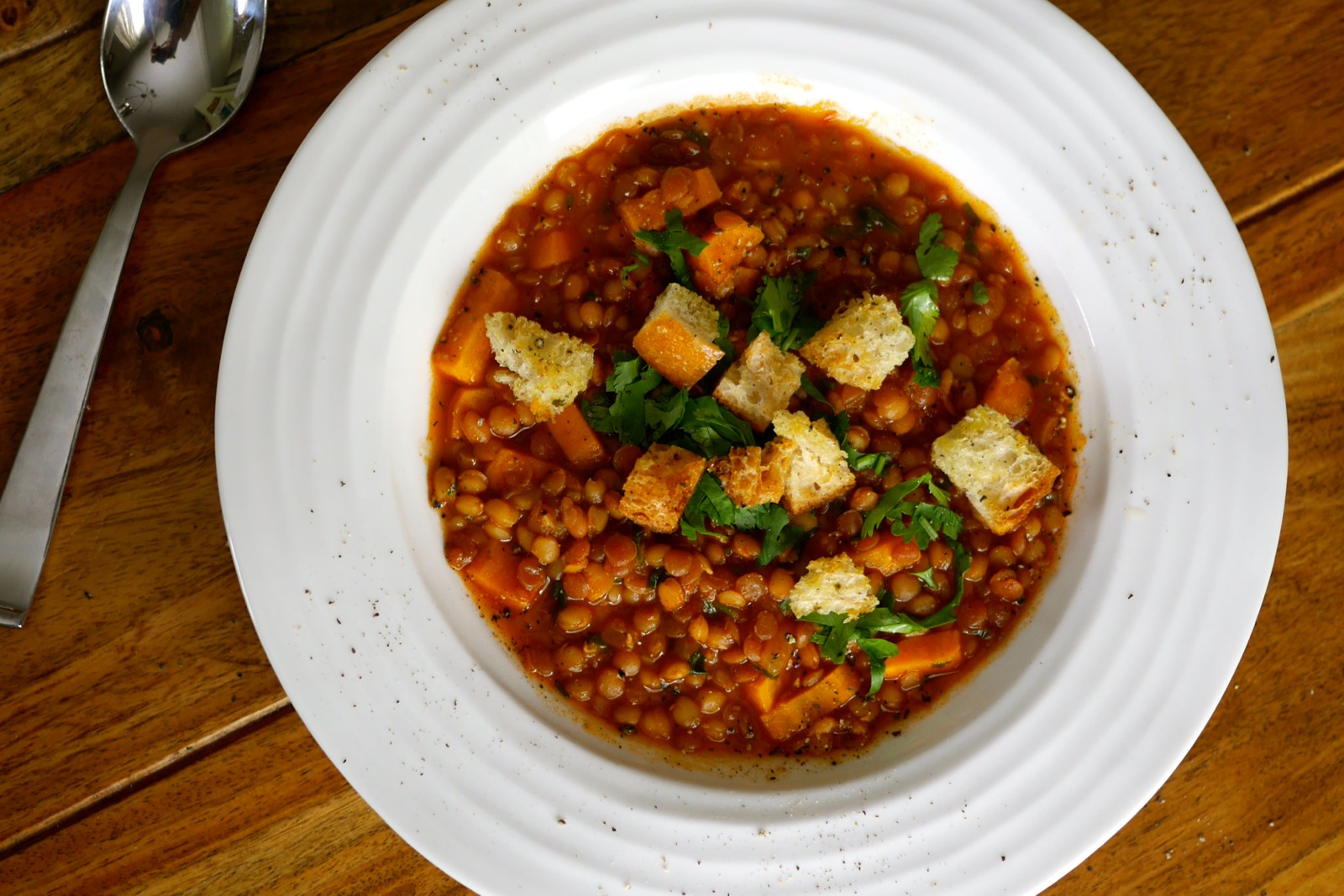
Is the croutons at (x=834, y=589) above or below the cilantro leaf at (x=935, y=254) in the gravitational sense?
below

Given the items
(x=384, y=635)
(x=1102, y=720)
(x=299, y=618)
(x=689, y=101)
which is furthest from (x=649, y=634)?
(x=689, y=101)

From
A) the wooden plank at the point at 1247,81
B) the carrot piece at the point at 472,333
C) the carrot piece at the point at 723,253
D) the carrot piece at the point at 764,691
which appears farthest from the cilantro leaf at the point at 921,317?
the carrot piece at the point at 472,333

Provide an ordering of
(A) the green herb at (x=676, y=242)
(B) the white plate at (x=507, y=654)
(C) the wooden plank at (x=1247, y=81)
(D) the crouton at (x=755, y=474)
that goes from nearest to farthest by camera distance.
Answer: (B) the white plate at (x=507, y=654) < (D) the crouton at (x=755, y=474) < (A) the green herb at (x=676, y=242) < (C) the wooden plank at (x=1247, y=81)

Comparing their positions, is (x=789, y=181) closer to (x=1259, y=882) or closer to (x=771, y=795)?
(x=771, y=795)

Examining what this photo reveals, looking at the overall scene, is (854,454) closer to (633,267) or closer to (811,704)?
(811,704)

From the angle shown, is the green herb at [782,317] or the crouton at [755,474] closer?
the crouton at [755,474]

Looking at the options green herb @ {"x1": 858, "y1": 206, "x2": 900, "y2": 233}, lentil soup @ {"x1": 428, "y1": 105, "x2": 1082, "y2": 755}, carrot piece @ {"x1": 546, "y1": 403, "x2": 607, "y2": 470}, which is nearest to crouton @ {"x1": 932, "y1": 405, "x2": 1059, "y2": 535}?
lentil soup @ {"x1": 428, "y1": 105, "x2": 1082, "y2": 755}

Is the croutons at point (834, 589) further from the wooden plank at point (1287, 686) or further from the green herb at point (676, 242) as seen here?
the wooden plank at point (1287, 686)
